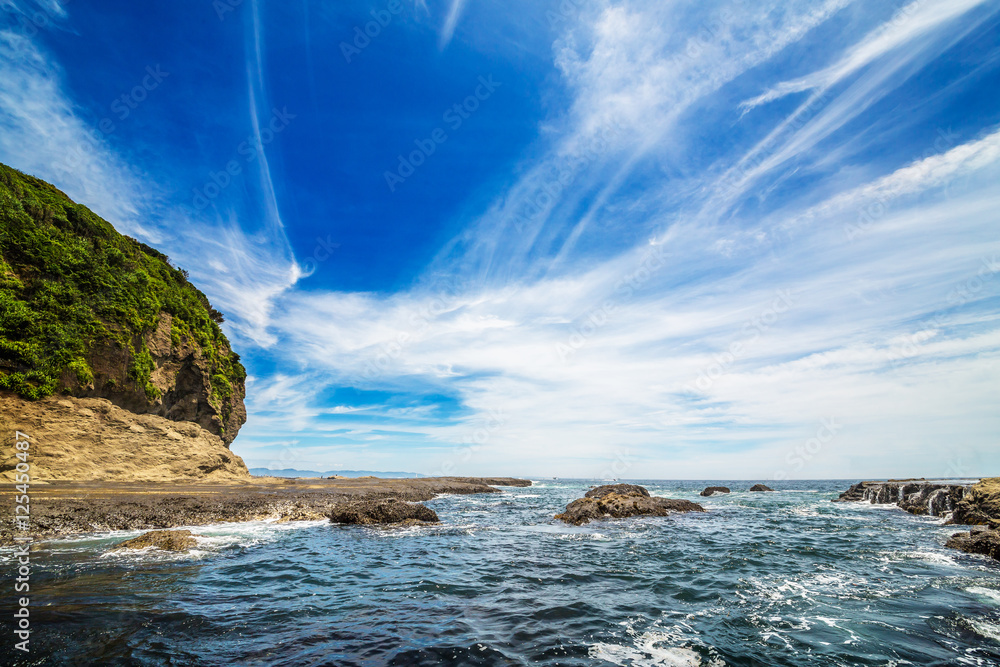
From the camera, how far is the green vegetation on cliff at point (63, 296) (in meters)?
26.8

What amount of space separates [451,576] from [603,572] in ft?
16.0

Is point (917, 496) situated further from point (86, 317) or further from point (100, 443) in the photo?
point (86, 317)

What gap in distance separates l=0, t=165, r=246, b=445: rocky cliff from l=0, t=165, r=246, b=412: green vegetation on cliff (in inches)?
2.6

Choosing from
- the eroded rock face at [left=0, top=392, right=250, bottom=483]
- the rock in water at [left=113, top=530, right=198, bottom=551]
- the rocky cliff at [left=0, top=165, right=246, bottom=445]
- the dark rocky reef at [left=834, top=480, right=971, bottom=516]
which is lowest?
the dark rocky reef at [left=834, top=480, right=971, bottom=516]

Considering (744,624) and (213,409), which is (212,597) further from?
(213,409)

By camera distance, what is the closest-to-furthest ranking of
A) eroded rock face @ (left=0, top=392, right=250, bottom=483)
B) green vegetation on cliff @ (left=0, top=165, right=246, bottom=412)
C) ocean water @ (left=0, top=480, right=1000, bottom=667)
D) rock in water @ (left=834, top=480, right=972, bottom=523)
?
ocean water @ (left=0, top=480, right=1000, bottom=667) < eroded rock face @ (left=0, top=392, right=250, bottom=483) < green vegetation on cliff @ (left=0, top=165, right=246, bottom=412) < rock in water @ (left=834, top=480, right=972, bottom=523)

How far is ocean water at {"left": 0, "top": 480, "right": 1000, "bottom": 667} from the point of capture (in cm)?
672

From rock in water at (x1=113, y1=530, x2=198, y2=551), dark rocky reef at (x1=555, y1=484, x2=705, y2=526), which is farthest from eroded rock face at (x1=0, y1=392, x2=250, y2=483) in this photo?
dark rocky reef at (x1=555, y1=484, x2=705, y2=526)

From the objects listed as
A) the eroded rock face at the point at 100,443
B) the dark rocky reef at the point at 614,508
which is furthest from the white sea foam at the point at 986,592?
the eroded rock face at the point at 100,443

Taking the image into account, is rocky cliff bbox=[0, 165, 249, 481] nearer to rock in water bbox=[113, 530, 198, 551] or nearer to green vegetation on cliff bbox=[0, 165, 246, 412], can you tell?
green vegetation on cliff bbox=[0, 165, 246, 412]

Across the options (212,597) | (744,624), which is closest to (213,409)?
(212,597)

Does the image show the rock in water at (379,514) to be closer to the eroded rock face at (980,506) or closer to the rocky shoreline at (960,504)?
the rocky shoreline at (960,504)

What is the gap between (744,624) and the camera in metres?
8.34

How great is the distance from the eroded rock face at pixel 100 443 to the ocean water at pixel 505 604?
1804cm
